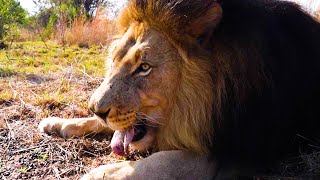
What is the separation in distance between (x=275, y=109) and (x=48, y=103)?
2.44m

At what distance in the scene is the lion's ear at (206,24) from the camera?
7.00 ft

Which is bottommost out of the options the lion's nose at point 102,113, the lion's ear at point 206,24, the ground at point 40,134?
the ground at point 40,134

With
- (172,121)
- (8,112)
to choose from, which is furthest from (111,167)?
(8,112)

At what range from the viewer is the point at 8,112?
12.2 feet

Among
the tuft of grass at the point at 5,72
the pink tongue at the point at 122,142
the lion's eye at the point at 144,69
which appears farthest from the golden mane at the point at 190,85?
the tuft of grass at the point at 5,72

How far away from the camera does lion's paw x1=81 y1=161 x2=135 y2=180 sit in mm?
2129

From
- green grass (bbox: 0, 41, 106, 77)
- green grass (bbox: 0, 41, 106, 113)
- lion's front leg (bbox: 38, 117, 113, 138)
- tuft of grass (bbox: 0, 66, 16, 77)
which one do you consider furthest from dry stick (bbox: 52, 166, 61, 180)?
tuft of grass (bbox: 0, 66, 16, 77)

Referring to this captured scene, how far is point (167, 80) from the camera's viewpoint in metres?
2.27

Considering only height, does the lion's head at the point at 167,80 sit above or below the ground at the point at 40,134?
above

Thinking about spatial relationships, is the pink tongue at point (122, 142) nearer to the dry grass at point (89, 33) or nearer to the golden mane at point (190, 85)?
the golden mane at point (190, 85)

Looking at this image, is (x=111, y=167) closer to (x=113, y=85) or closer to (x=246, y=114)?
(x=113, y=85)

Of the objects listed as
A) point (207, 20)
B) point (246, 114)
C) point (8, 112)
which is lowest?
point (8, 112)

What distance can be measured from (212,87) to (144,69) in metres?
0.40

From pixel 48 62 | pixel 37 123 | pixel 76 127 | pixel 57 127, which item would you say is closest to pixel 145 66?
pixel 76 127
